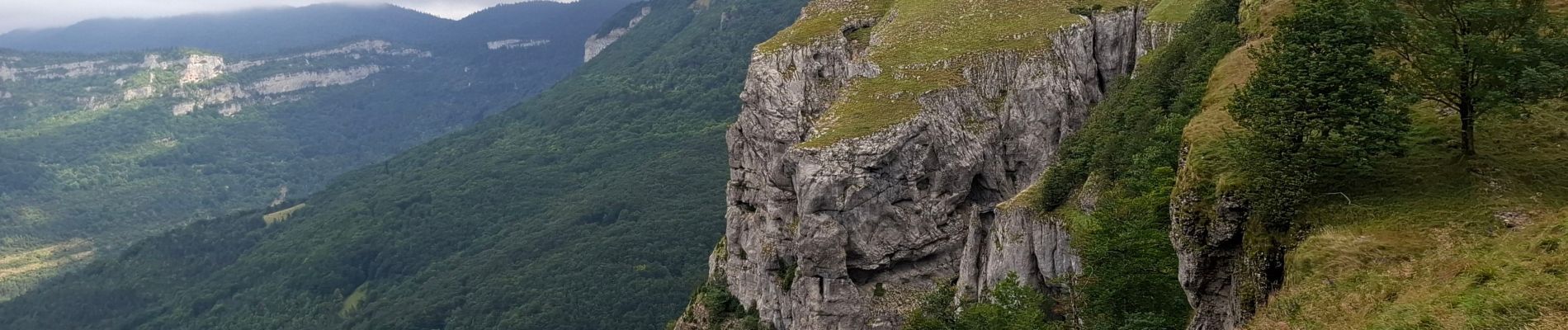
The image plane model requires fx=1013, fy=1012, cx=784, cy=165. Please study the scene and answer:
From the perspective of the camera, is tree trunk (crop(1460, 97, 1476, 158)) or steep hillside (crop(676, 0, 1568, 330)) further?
tree trunk (crop(1460, 97, 1476, 158))

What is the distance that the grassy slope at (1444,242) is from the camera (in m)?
13.3

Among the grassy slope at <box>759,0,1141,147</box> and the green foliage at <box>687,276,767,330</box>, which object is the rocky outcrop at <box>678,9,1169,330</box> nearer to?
the grassy slope at <box>759,0,1141,147</box>

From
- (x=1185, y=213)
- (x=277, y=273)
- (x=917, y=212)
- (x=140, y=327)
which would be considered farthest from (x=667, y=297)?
(x=140, y=327)

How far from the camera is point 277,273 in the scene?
517 ft

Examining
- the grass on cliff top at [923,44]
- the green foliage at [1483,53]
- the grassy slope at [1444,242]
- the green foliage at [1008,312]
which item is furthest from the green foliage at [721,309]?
the green foliage at [1483,53]

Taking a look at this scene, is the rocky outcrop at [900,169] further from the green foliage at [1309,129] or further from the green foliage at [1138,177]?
the green foliage at [1309,129]

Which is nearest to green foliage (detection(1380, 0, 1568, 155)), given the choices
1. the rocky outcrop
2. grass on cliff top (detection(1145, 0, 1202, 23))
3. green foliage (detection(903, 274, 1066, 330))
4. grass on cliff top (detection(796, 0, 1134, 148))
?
green foliage (detection(903, 274, 1066, 330))

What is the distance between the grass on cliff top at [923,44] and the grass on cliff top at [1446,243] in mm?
20722

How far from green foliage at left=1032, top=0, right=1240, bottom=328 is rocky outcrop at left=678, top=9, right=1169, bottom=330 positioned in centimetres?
282

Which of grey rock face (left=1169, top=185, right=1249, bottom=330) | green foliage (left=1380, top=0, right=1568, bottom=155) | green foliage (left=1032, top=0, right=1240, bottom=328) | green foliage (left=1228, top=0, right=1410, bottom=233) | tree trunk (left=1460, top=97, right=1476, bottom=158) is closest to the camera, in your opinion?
green foliage (left=1380, top=0, right=1568, bottom=155)

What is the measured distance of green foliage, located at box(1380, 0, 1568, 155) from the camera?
52.1ft

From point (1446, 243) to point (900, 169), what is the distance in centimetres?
2256

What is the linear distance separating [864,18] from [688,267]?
54978 millimetres

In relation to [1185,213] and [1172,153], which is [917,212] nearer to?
[1172,153]
